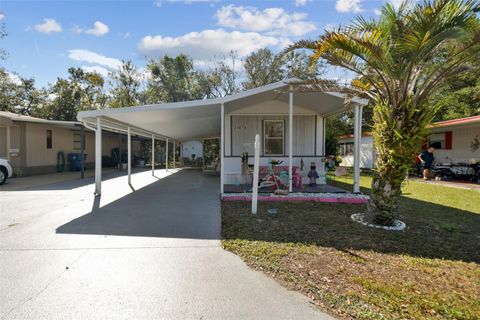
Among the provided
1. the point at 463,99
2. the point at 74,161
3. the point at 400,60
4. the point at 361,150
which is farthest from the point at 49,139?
the point at 463,99

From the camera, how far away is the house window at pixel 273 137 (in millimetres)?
9992

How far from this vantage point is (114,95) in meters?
28.9

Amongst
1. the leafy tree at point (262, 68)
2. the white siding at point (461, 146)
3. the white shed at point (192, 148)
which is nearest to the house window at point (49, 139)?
the white shed at point (192, 148)

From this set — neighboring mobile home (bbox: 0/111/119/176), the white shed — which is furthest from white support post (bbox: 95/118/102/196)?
the white shed

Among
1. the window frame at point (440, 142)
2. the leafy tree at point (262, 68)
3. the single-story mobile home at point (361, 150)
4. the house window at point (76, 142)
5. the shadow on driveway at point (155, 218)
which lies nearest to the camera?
the shadow on driveway at point (155, 218)

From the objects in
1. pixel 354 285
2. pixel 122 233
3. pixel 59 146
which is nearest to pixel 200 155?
pixel 59 146

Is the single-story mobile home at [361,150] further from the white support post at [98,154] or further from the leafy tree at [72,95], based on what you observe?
the leafy tree at [72,95]

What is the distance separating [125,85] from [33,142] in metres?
16.6

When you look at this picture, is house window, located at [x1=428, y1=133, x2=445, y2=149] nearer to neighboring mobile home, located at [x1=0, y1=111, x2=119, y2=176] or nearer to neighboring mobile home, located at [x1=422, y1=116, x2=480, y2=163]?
neighboring mobile home, located at [x1=422, y1=116, x2=480, y2=163]

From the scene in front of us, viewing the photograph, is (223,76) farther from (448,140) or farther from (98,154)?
(98,154)

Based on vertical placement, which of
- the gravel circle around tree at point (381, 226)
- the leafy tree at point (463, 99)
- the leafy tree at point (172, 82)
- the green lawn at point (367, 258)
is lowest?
the green lawn at point (367, 258)

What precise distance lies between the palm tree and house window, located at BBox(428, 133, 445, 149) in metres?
11.5

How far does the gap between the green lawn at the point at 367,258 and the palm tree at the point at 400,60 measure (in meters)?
0.90

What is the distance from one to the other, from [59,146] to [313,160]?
45.4 feet
